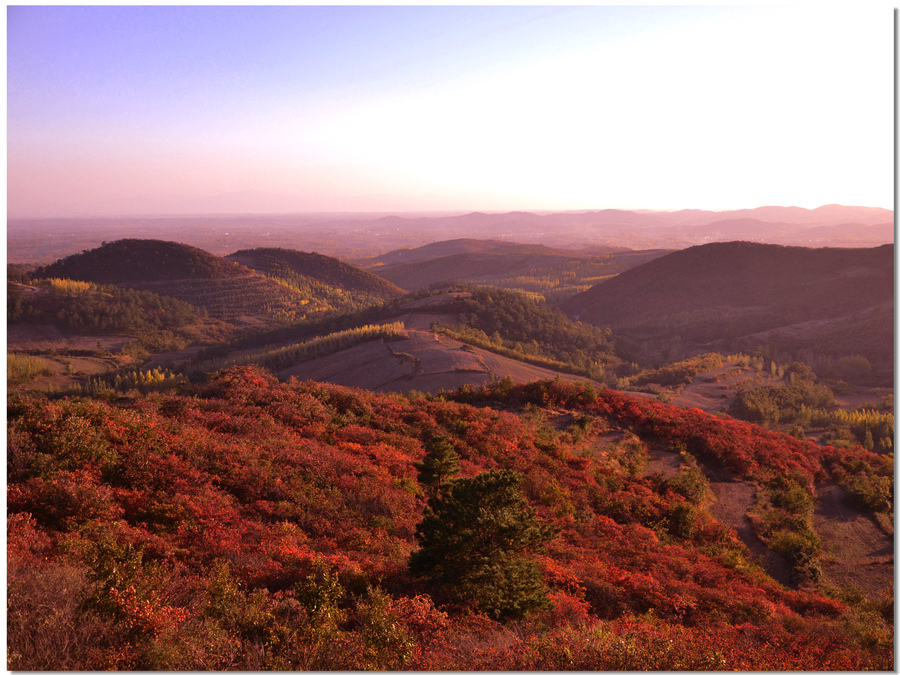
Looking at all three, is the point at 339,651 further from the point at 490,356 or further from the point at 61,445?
the point at 490,356

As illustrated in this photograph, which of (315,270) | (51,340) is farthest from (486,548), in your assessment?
(315,270)

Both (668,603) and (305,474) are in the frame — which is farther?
(305,474)

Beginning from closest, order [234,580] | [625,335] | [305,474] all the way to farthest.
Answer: [234,580]
[305,474]
[625,335]

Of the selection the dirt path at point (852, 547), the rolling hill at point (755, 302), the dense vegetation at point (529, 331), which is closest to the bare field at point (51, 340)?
the dense vegetation at point (529, 331)

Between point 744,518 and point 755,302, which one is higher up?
point 755,302

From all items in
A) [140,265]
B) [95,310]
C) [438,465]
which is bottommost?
[438,465]

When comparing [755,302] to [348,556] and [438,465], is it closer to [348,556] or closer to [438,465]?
[438,465]

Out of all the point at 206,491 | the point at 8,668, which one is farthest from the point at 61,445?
the point at 8,668

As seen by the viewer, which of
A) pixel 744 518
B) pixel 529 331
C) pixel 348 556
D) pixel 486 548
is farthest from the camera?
pixel 529 331
